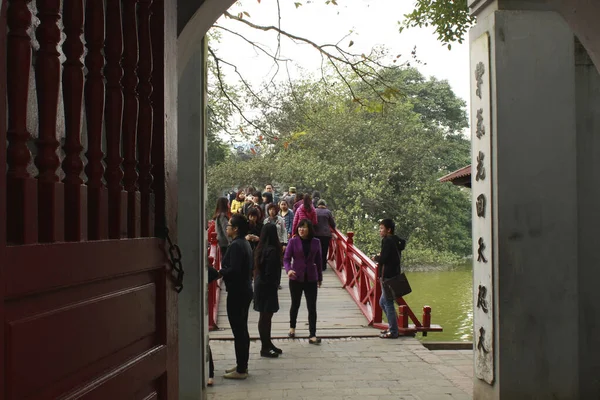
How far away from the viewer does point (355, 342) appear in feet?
30.1

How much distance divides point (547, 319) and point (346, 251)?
6723mm

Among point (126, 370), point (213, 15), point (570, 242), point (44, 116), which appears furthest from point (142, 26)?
point (570, 242)

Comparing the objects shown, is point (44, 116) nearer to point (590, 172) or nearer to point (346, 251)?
point (590, 172)

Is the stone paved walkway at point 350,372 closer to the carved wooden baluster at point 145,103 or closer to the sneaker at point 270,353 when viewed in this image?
the sneaker at point 270,353

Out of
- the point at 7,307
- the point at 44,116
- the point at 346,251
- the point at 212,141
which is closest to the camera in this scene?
the point at 7,307

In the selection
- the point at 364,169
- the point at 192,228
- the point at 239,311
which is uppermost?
the point at 364,169

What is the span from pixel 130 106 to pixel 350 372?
583cm

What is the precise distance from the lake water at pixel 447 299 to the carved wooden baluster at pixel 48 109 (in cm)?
1103

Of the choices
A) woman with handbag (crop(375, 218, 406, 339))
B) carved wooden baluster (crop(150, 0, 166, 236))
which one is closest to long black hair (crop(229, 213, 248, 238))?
woman with handbag (crop(375, 218, 406, 339))

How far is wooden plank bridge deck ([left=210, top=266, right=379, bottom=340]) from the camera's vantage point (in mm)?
9664

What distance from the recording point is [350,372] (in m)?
7.45

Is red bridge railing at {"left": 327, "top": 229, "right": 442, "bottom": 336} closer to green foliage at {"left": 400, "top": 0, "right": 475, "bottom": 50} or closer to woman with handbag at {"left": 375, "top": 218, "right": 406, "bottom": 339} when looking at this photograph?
woman with handbag at {"left": 375, "top": 218, "right": 406, "bottom": 339}

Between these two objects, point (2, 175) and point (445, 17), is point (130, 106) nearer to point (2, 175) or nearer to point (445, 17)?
point (2, 175)

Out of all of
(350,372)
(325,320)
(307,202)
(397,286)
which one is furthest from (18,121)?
(307,202)
